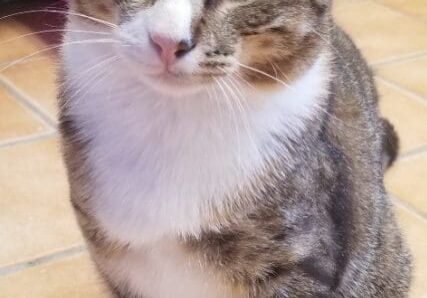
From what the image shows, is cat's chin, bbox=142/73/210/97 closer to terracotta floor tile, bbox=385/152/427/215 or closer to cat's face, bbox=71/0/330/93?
cat's face, bbox=71/0/330/93

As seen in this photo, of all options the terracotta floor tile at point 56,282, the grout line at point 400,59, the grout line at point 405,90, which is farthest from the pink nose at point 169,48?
the grout line at point 400,59

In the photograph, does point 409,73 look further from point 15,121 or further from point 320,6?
point 320,6

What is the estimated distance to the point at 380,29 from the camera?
2.35 metres

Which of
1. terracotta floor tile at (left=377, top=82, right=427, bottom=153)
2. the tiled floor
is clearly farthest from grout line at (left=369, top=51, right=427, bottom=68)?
terracotta floor tile at (left=377, top=82, right=427, bottom=153)

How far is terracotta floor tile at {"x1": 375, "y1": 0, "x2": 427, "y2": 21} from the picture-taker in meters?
2.46

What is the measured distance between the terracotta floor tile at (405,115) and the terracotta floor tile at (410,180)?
1.8 inches

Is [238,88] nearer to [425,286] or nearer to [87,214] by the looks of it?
[87,214]

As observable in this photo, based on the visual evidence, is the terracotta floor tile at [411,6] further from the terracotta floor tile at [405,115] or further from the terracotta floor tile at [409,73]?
the terracotta floor tile at [405,115]

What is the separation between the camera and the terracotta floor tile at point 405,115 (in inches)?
70.2

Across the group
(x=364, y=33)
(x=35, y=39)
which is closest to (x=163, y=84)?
(x=35, y=39)

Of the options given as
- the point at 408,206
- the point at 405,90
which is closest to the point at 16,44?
the point at 405,90

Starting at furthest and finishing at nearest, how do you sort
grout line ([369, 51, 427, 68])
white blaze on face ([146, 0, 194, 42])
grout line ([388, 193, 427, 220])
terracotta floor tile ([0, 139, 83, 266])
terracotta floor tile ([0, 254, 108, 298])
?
grout line ([369, 51, 427, 68]), grout line ([388, 193, 427, 220]), terracotta floor tile ([0, 139, 83, 266]), terracotta floor tile ([0, 254, 108, 298]), white blaze on face ([146, 0, 194, 42])

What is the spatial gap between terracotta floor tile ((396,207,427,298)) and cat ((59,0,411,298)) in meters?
0.35

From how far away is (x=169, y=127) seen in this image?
3.25 feet
